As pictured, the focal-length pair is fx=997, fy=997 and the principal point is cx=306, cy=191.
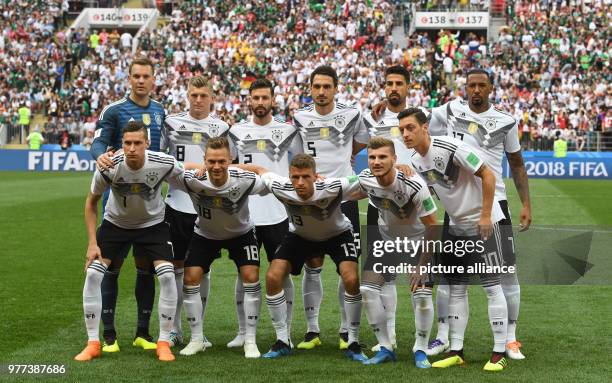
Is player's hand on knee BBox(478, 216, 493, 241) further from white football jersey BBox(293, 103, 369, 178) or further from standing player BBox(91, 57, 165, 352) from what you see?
standing player BBox(91, 57, 165, 352)

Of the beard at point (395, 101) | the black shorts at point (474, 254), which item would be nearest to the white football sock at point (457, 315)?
the black shorts at point (474, 254)

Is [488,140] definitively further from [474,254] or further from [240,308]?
[240,308]

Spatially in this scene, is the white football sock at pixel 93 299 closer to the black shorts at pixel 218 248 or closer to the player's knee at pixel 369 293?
the black shorts at pixel 218 248

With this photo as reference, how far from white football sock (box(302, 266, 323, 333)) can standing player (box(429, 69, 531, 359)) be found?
1119mm

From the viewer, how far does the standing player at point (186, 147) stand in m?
9.39

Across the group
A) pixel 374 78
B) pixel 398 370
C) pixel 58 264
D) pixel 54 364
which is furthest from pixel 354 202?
pixel 374 78

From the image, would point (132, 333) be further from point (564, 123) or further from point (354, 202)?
point (564, 123)

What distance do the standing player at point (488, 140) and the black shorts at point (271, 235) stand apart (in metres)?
1.59

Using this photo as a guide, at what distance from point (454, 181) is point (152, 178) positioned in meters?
2.60

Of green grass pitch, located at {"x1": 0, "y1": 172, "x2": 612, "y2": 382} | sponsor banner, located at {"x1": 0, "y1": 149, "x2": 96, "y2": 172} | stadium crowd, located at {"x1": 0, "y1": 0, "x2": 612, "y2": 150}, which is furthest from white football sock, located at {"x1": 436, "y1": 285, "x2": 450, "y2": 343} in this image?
sponsor banner, located at {"x1": 0, "y1": 149, "x2": 96, "y2": 172}

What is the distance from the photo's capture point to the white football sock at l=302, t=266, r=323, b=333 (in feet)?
30.5

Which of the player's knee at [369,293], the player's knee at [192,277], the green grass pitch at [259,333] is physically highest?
the player's knee at [192,277]

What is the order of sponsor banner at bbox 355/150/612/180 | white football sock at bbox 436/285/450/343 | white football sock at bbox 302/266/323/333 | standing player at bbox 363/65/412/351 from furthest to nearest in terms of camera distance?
sponsor banner at bbox 355/150/612/180 → white football sock at bbox 302/266/323/333 → white football sock at bbox 436/285/450/343 → standing player at bbox 363/65/412/351

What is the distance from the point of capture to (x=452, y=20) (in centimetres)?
4338
